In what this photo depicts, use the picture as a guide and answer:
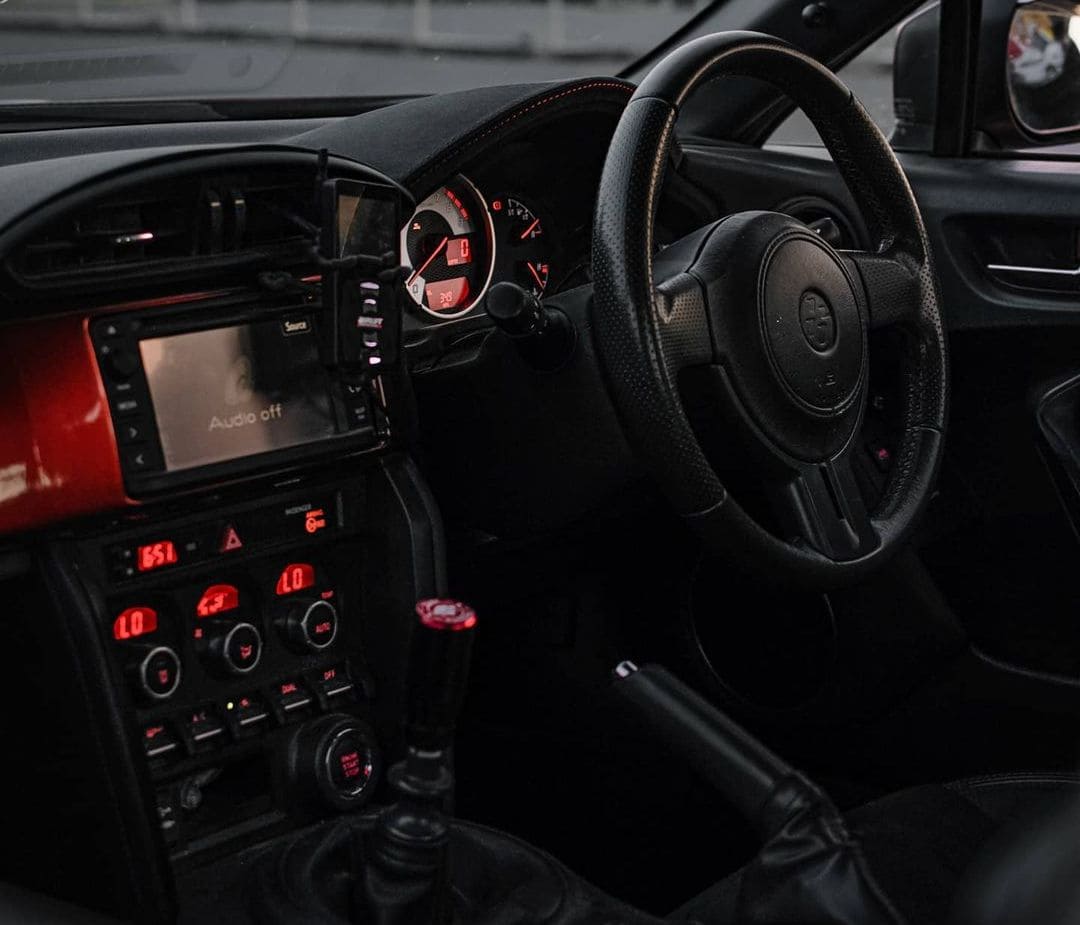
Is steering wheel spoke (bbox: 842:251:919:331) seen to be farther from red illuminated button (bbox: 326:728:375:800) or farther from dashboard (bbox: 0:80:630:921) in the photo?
red illuminated button (bbox: 326:728:375:800)

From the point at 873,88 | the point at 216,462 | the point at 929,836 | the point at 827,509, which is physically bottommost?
the point at 929,836

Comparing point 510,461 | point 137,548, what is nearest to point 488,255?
point 510,461

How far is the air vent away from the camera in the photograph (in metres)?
1.62

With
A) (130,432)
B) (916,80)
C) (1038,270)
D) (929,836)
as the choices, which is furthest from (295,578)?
(916,80)

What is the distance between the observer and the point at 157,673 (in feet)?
6.01

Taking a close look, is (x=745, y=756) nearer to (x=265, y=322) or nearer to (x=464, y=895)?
(x=464, y=895)

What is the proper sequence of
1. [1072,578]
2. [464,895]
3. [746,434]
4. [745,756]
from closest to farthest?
[745,756] < [464,895] < [746,434] < [1072,578]

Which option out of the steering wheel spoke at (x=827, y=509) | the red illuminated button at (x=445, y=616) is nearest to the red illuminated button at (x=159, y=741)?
the red illuminated button at (x=445, y=616)

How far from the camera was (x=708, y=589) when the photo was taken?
2.52m

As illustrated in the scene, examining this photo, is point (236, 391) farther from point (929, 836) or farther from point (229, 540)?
point (929, 836)

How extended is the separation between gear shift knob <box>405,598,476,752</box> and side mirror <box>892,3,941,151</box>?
151 cm

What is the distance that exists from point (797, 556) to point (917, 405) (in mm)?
321

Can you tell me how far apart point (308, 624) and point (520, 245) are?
2.15 ft

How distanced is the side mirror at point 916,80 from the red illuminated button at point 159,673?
60.6 inches
